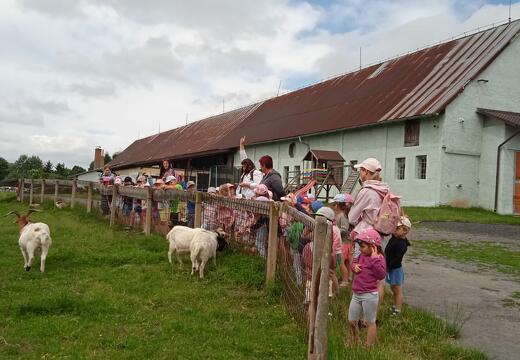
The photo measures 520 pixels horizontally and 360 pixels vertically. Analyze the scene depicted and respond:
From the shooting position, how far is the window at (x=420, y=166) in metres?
23.3

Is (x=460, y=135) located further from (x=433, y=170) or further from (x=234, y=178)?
(x=234, y=178)

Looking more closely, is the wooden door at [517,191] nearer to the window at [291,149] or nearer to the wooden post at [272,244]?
the window at [291,149]

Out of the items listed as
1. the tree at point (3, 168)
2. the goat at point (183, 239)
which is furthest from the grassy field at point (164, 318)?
the tree at point (3, 168)

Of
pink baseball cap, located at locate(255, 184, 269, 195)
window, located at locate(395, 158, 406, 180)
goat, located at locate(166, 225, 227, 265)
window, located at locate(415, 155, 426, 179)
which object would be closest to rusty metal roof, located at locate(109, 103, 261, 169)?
window, located at locate(395, 158, 406, 180)

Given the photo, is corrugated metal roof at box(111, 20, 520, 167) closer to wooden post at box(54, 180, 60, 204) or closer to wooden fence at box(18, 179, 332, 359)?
wooden post at box(54, 180, 60, 204)

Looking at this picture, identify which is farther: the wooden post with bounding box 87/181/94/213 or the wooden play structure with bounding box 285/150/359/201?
the wooden play structure with bounding box 285/150/359/201

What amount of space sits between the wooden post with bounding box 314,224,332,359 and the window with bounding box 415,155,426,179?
2014 cm

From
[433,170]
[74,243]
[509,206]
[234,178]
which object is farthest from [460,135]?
[74,243]

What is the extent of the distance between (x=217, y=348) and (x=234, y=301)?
5.14 feet

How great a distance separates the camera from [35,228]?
8.15 metres

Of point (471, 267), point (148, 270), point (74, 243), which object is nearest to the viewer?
point (148, 270)

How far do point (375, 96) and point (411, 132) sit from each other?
4229mm

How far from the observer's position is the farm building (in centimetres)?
2227

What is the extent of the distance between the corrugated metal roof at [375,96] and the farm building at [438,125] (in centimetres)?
8
